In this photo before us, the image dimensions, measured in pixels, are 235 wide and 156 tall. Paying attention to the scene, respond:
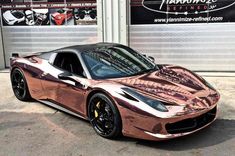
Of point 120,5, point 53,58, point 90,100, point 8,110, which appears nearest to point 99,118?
point 90,100

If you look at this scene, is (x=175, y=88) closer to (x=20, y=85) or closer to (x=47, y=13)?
(x=20, y=85)

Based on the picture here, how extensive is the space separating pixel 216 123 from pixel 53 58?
2845mm

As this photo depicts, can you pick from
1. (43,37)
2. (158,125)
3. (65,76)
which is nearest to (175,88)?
(158,125)

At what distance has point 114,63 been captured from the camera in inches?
210

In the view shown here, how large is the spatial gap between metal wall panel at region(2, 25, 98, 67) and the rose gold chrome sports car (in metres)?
3.19

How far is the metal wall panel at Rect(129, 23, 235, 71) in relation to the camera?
8609 millimetres

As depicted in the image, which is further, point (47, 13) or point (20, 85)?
point (47, 13)

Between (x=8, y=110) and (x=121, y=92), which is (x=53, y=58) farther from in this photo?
(x=121, y=92)

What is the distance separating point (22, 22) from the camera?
983 cm

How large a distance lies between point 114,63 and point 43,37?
193 inches

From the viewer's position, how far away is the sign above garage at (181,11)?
27.9ft

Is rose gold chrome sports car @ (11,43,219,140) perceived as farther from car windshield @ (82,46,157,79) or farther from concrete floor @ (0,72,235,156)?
concrete floor @ (0,72,235,156)

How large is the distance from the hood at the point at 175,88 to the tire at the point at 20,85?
8.07 feet

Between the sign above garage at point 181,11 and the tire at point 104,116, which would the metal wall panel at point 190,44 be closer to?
the sign above garage at point 181,11
